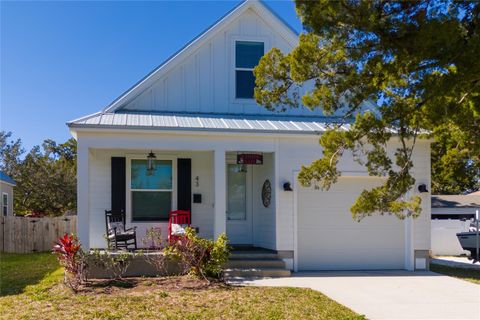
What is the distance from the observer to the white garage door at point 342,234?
38.0 ft

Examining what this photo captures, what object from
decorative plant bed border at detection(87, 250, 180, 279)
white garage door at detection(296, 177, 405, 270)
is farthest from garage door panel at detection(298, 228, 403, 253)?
decorative plant bed border at detection(87, 250, 180, 279)

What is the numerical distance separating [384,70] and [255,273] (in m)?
5.63

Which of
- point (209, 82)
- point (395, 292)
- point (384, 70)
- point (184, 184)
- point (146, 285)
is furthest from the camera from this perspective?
point (209, 82)

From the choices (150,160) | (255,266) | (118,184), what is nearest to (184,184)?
(150,160)

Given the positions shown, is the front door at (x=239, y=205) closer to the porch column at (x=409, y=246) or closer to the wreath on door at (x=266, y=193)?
the wreath on door at (x=266, y=193)

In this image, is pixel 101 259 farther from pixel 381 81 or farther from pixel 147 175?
pixel 381 81

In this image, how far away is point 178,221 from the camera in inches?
446

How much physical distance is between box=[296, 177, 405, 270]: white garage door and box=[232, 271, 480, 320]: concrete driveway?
2.00 ft

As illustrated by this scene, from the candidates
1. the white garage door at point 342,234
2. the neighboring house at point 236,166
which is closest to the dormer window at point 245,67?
the neighboring house at point 236,166

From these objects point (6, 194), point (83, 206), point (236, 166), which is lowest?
point (6, 194)

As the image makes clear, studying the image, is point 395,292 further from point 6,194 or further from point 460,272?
point 6,194

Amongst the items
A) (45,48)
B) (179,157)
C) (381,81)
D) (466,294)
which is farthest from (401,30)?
(45,48)

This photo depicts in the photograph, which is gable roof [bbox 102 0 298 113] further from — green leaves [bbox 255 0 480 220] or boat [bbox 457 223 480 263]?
boat [bbox 457 223 480 263]

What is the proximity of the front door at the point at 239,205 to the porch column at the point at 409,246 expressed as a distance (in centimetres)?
393
